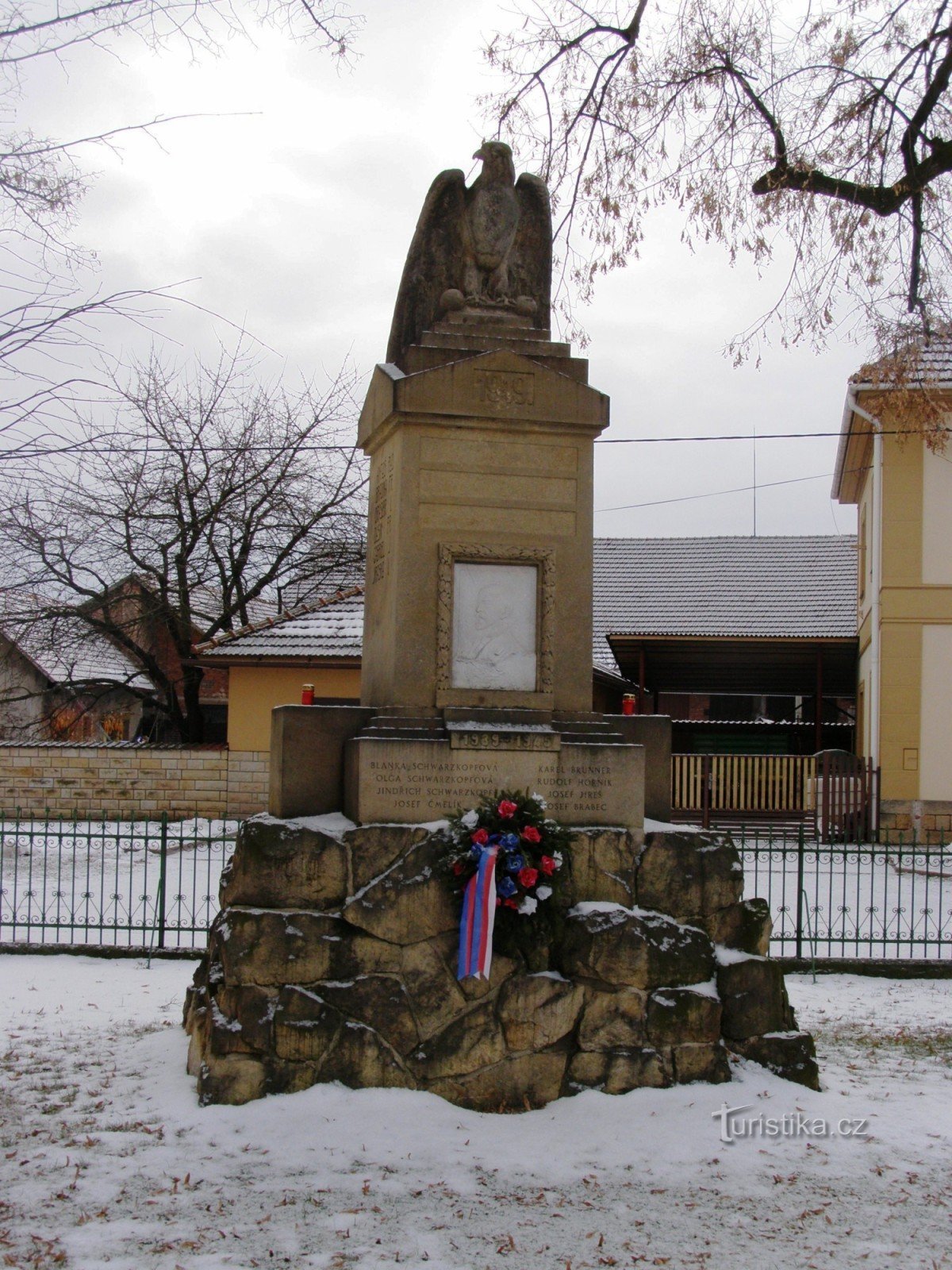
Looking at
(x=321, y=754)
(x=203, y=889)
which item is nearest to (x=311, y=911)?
(x=321, y=754)

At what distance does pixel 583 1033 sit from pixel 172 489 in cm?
1894

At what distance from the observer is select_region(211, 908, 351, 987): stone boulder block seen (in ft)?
18.9

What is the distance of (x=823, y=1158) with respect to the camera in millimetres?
5367

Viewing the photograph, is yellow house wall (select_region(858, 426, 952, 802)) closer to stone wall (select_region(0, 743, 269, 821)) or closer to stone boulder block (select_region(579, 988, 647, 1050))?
stone wall (select_region(0, 743, 269, 821))

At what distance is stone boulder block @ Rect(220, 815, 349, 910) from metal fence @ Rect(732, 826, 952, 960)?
356cm

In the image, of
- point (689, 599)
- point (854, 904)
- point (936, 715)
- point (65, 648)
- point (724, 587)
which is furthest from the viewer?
point (724, 587)

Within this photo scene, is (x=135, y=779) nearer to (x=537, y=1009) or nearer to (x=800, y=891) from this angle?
(x=800, y=891)

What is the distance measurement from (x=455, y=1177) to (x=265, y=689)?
14.5 m

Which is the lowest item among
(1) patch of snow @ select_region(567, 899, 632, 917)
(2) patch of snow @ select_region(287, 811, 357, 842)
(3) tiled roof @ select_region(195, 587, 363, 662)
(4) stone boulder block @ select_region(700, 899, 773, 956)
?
(4) stone boulder block @ select_region(700, 899, 773, 956)

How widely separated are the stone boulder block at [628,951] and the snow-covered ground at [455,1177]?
0.52 m

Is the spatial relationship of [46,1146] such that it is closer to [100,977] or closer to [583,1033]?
[583,1033]

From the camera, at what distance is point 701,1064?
19.6ft

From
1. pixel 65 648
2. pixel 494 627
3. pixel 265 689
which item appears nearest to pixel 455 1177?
pixel 494 627

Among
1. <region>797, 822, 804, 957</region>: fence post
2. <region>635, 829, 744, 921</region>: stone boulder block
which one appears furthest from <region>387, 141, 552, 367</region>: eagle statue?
<region>797, 822, 804, 957</region>: fence post
